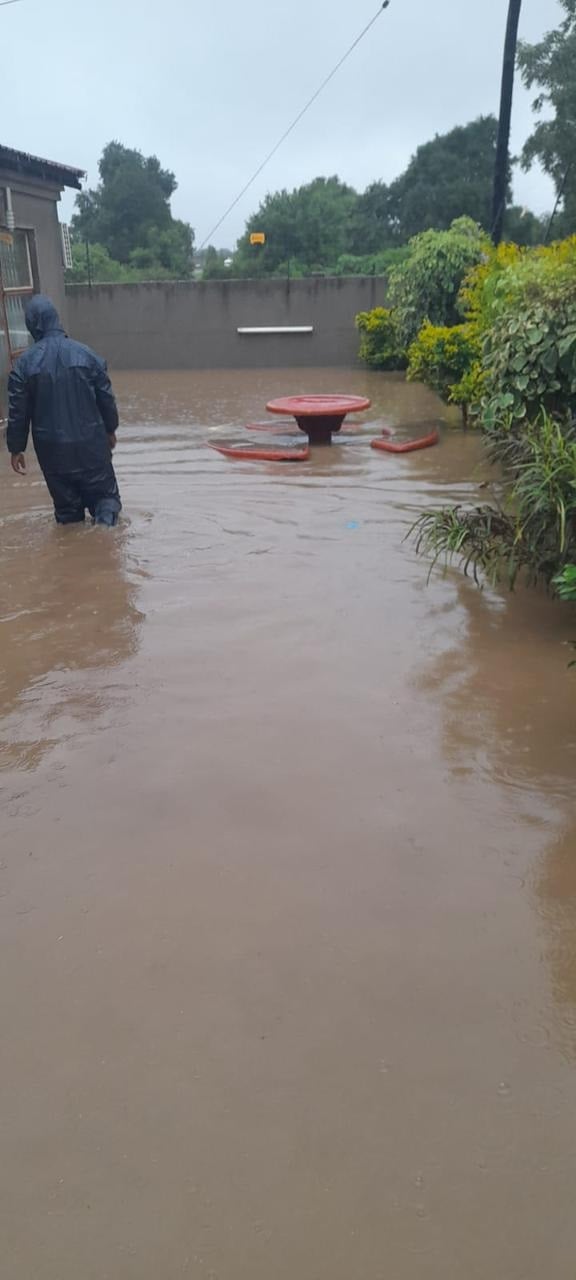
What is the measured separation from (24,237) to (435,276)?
5.59 meters

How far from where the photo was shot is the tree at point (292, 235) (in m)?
38.0

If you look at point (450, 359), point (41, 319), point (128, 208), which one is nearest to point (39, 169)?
point (450, 359)

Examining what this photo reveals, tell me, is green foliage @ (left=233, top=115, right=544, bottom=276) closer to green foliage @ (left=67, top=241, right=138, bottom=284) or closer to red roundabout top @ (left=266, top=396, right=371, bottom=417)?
green foliage @ (left=67, top=241, right=138, bottom=284)

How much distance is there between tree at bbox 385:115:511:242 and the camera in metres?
39.7

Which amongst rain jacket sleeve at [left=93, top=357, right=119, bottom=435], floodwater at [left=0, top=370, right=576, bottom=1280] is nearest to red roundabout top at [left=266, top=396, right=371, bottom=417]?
rain jacket sleeve at [left=93, top=357, right=119, bottom=435]

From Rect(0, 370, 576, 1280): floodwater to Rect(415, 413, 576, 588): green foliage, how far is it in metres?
0.24

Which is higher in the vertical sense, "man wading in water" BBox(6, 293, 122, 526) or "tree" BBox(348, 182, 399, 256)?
"tree" BBox(348, 182, 399, 256)

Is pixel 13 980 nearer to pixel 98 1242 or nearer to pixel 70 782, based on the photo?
pixel 98 1242

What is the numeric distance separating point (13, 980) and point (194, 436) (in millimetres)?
9491

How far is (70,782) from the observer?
3438 millimetres

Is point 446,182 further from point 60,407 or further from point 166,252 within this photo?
point 60,407

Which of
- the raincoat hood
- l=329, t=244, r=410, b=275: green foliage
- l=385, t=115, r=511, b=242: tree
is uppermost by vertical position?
l=385, t=115, r=511, b=242: tree

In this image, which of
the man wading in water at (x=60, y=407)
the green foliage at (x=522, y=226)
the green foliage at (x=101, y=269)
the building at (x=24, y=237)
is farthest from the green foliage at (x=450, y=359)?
the green foliage at (x=522, y=226)

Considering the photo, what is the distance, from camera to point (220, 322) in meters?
20.2
